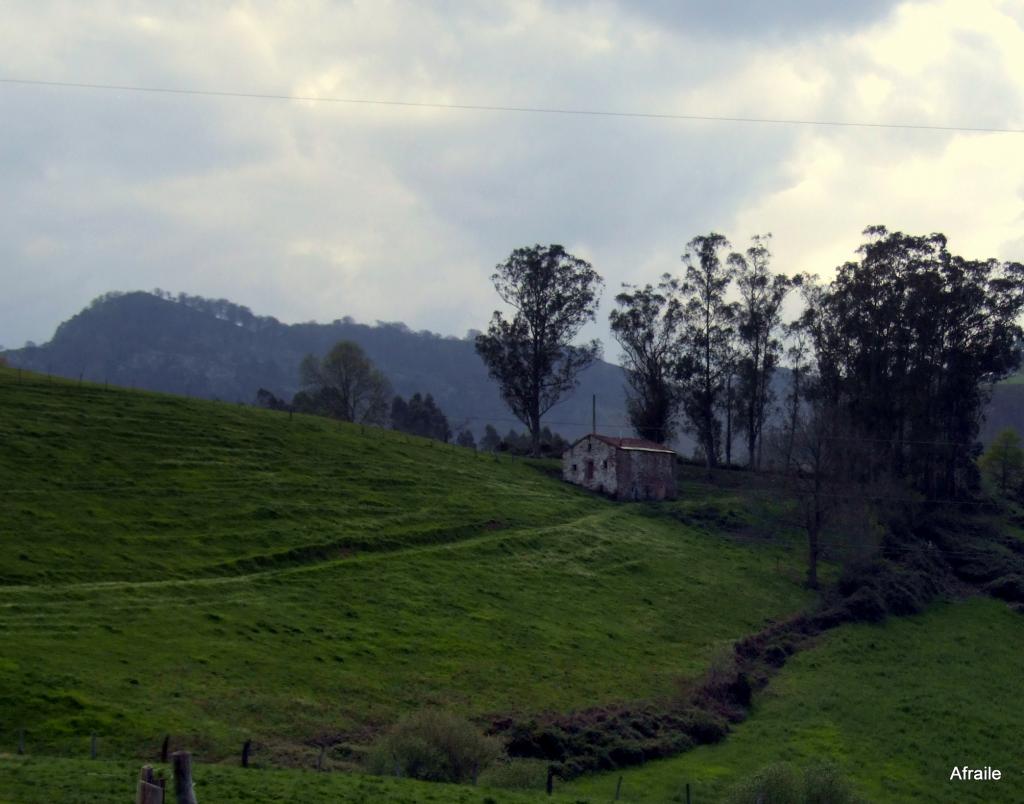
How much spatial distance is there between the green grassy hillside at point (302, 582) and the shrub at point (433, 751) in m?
2.70

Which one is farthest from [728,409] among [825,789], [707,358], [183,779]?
[183,779]

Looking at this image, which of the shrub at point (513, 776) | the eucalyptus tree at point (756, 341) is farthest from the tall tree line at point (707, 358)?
the shrub at point (513, 776)

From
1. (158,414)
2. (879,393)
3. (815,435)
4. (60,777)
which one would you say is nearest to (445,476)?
(158,414)

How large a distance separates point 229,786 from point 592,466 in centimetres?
6234

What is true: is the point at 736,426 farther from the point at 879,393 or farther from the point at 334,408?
the point at 334,408

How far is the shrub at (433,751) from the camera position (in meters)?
28.8

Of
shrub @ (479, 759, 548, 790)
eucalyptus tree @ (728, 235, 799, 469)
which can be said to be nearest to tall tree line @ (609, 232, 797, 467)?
eucalyptus tree @ (728, 235, 799, 469)

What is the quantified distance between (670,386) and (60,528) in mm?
63652

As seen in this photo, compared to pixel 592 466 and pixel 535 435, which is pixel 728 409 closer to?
pixel 535 435

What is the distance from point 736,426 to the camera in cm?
9912

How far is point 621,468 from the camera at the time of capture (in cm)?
8231

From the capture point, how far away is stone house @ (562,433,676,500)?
A: 270 feet

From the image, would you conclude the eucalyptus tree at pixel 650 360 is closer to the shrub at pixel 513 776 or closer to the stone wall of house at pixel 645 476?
Answer: the stone wall of house at pixel 645 476

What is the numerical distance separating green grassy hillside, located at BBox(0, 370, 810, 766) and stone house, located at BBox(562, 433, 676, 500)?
139 inches
